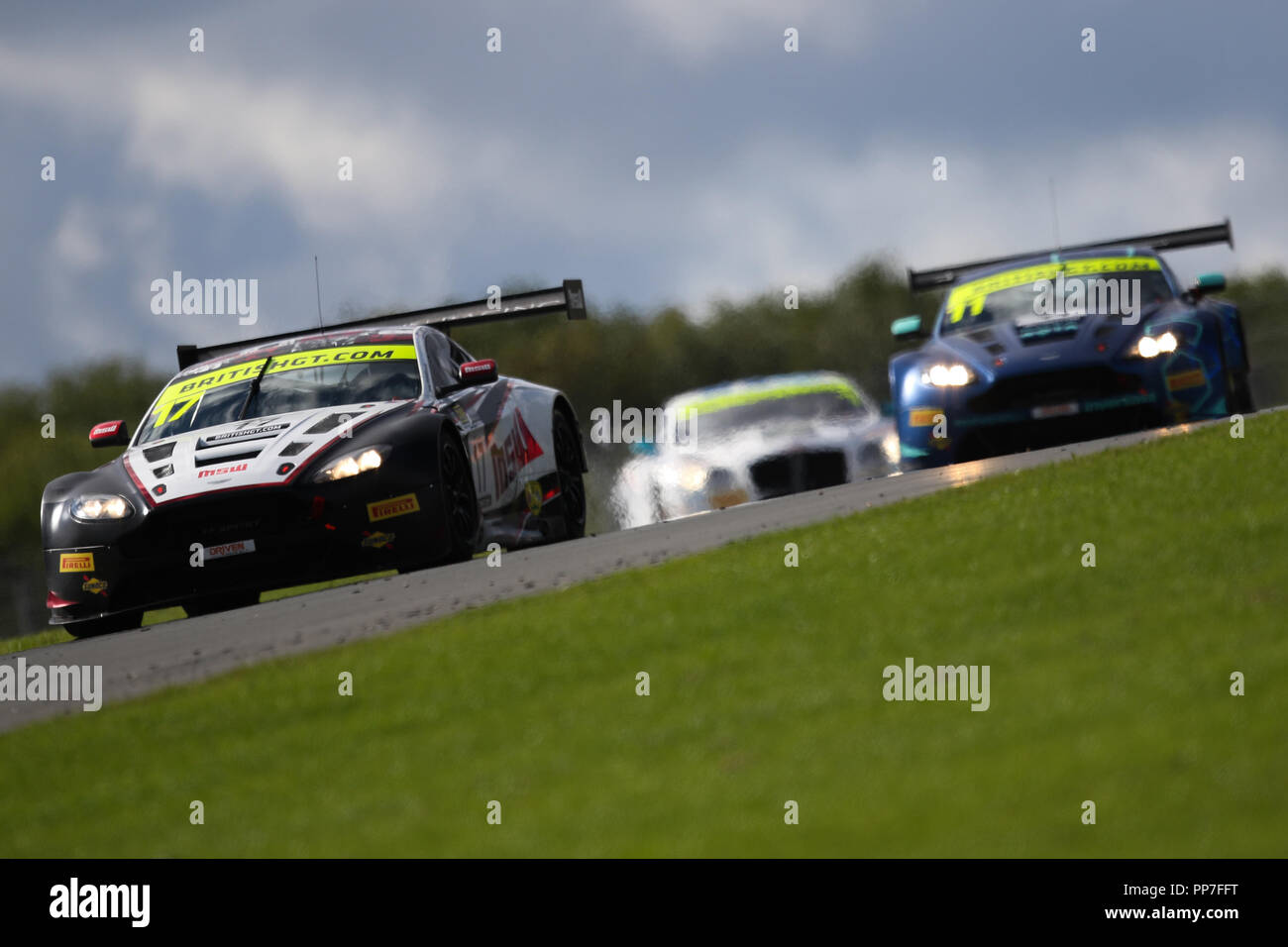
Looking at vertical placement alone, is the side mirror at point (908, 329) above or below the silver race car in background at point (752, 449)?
above

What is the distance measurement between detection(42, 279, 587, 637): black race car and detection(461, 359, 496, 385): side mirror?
0.01 metres

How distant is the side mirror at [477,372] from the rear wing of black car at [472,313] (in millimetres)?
1496

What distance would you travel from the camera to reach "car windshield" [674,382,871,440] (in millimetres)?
15852

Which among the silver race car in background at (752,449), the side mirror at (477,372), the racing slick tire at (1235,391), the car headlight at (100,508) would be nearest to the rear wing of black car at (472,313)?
the side mirror at (477,372)

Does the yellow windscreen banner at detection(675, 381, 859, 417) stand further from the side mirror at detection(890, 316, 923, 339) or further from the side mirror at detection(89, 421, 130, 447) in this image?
the side mirror at detection(89, 421, 130, 447)

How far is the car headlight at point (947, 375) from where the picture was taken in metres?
13.2

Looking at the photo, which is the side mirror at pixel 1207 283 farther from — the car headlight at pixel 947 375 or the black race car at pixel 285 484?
the black race car at pixel 285 484

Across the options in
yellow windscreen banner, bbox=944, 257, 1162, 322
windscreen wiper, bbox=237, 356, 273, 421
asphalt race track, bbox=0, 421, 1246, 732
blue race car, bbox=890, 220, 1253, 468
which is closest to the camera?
asphalt race track, bbox=0, 421, 1246, 732

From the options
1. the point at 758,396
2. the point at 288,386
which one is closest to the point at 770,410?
the point at 758,396

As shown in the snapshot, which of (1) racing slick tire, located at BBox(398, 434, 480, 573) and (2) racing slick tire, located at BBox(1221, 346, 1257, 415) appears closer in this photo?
(1) racing slick tire, located at BBox(398, 434, 480, 573)

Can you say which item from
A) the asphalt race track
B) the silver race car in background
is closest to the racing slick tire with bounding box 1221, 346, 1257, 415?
the asphalt race track
